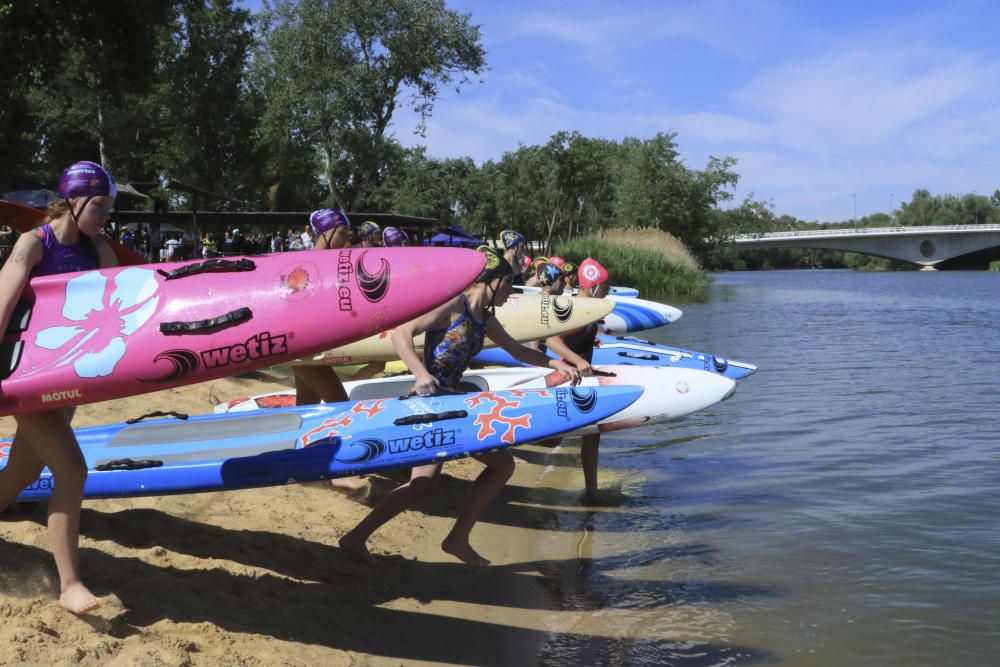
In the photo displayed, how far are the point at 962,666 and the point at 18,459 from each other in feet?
15.2

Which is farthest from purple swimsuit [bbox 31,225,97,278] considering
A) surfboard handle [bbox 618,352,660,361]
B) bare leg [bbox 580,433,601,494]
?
surfboard handle [bbox 618,352,660,361]

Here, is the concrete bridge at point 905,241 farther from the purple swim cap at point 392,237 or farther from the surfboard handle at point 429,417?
the surfboard handle at point 429,417

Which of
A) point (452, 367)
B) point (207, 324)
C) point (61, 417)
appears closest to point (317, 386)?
point (452, 367)

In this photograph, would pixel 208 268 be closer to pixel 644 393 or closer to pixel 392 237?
pixel 644 393

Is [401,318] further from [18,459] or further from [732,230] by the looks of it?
[732,230]

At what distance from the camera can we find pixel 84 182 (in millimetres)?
3592

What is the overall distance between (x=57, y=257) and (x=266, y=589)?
1871 mm

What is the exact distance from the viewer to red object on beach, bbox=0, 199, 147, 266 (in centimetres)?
405

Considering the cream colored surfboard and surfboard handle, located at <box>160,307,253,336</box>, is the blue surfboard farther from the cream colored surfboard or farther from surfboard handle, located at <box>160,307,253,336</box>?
surfboard handle, located at <box>160,307,253,336</box>

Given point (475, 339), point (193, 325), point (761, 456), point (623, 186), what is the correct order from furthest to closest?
point (623, 186) → point (761, 456) → point (475, 339) → point (193, 325)

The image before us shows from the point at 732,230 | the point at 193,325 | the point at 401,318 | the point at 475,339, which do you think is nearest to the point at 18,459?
the point at 193,325

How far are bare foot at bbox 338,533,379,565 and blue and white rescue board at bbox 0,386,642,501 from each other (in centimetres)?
52

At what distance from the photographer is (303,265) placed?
177 inches

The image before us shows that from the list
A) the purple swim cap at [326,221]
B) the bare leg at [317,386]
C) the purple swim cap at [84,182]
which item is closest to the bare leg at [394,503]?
the bare leg at [317,386]
